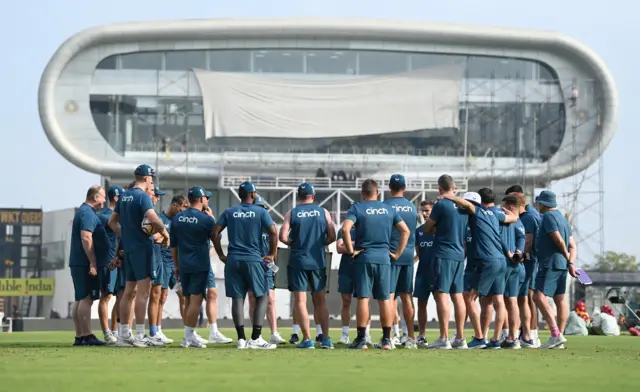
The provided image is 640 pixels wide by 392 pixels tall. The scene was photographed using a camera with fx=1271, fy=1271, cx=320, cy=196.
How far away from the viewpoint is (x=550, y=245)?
16812mm

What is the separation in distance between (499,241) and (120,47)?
49427 mm

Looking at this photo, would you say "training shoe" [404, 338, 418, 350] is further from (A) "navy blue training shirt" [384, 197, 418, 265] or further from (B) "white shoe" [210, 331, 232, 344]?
(B) "white shoe" [210, 331, 232, 344]

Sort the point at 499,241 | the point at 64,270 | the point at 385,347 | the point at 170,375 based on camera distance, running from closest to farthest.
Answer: the point at 170,375
the point at 385,347
the point at 499,241
the point at 64,270

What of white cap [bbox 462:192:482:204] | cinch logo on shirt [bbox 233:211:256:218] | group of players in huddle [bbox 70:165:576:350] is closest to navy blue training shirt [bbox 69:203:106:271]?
group of players in huddle [bbox 70:165:576:350]

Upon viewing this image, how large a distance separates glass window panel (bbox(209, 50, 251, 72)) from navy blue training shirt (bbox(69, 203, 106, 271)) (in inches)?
1873

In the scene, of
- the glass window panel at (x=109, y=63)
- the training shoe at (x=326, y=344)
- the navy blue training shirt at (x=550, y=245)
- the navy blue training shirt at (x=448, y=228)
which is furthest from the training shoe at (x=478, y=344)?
the glass window panel at (x=109, y=63)

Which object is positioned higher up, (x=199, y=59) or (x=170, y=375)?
(x=199, y=59)

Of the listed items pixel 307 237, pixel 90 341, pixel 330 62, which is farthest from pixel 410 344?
pixel 330 62

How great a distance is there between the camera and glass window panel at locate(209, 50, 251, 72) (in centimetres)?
6372

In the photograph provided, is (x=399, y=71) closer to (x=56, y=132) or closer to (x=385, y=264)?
(x=56, y=132)

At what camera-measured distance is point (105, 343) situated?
16.5 meters

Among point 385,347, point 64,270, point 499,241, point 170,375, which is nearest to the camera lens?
point 170,375

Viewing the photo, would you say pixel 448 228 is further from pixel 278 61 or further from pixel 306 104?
pixel 278 61

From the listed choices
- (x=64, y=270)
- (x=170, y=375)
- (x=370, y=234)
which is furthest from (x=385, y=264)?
(x=64, y=270)
